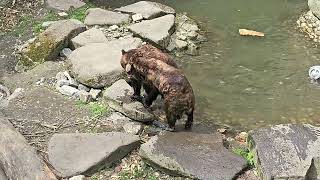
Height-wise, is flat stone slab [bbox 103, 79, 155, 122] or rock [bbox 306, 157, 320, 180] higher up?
rock [bbox 306, 157, 320, 180]

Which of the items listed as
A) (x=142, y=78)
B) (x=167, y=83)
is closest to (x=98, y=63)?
(x=142, y=78)

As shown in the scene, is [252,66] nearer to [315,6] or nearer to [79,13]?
[315,6]

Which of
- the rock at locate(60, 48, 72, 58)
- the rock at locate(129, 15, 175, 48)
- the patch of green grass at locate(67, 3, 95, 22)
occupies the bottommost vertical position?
the rock at locate(60, 48, 72, 58)

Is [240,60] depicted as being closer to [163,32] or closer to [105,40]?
[163,32]

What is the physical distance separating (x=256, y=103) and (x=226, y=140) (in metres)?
1.19

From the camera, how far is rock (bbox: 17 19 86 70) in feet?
28.0

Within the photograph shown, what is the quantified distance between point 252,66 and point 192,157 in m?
3.19

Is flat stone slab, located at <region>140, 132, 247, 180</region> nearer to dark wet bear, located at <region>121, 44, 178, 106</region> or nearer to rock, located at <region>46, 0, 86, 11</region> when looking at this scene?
dark wet bear, located at <region>121, 44, 178, 106</region>

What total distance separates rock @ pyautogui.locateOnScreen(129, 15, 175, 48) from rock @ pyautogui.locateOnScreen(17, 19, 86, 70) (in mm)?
1205

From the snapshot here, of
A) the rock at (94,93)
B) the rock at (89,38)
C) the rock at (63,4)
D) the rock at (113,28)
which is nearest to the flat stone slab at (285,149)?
the rock at (94,93)

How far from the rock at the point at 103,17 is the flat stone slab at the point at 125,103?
8.04 ft

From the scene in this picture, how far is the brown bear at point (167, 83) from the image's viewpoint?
6305mm

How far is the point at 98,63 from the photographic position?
316 inches

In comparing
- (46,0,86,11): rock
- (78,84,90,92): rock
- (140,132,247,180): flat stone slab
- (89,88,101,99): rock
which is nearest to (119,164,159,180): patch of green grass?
(140,132,247,180): flat stone slab
